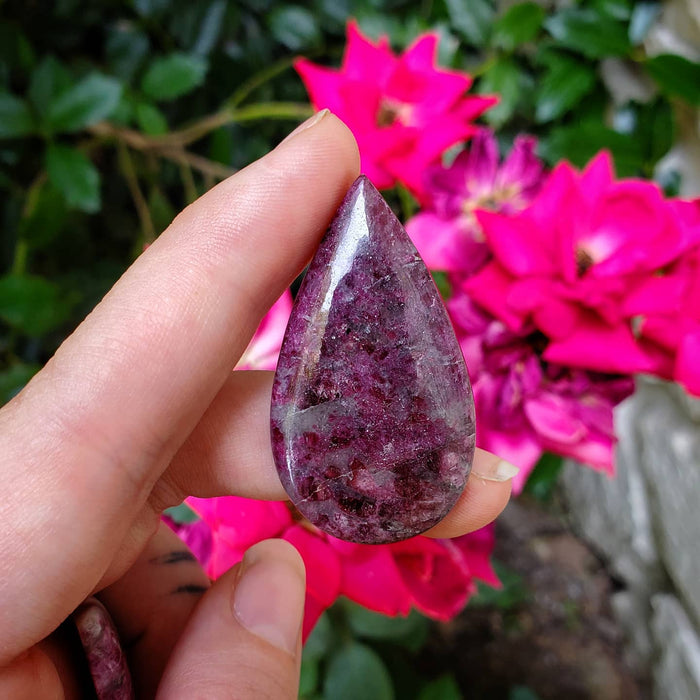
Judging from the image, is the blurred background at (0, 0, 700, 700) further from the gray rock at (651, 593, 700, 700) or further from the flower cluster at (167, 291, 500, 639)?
the flower cluster at (167, 291, 500, 639)

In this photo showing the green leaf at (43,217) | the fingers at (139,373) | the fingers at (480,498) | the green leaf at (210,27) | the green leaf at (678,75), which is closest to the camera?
the fingers at (139,373)

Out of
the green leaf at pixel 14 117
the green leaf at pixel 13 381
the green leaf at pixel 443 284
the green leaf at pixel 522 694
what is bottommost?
the green leaf at pixel 522 694

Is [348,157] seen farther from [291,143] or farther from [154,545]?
[154,545]

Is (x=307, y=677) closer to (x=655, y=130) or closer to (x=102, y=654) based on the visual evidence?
(x=102, y=654)

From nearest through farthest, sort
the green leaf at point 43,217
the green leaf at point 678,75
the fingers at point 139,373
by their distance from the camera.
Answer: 1. the fingers at point 139,373
2. the green leaf at point 678,75
3. the green leaf at point 43,217

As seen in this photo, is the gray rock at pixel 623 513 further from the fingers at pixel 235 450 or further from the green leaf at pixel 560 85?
the fingers at pixel 235 450

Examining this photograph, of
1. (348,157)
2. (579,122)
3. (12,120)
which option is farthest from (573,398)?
(12,120)

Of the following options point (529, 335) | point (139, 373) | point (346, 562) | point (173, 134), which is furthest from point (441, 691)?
point (173, 134)

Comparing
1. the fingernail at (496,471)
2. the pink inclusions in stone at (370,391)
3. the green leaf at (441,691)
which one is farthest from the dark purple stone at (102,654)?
the green leaf at (441,691)
